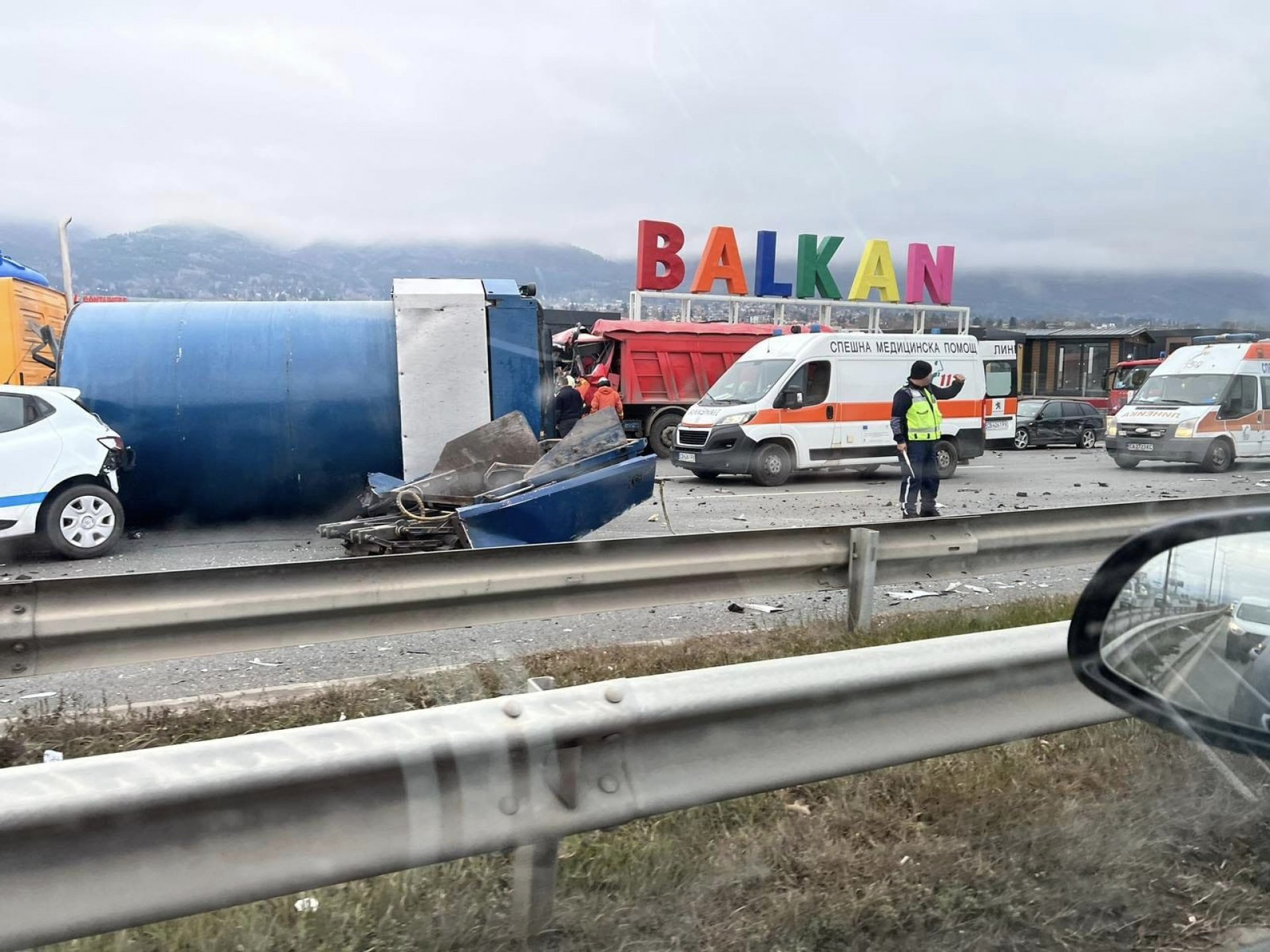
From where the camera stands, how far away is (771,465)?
49.3 ft

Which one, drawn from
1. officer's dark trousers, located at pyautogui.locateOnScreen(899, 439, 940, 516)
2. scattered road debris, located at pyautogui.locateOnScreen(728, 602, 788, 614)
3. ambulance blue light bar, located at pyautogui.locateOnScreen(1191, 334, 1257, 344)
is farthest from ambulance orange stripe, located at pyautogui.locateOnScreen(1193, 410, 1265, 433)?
scattered road debris, located at pyautogui.locateOnScreen(728, 602, 788, 614)

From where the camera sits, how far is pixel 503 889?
2504mm

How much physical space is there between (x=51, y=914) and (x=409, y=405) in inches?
351

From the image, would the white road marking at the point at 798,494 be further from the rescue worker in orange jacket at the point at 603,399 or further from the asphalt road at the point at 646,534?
the rescue worker in orange jacket at the point at 603,399

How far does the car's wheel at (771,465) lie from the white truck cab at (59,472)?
28.5 feet

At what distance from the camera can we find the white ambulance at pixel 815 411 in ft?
49.3

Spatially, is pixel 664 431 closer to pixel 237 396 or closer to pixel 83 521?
pixel 237 396

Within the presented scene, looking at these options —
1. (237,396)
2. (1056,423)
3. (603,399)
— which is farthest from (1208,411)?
(237,396)

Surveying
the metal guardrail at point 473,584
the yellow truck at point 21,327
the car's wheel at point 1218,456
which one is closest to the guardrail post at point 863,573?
the metal guardrail at point 473,584

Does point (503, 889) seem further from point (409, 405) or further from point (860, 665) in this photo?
point (409, 405)

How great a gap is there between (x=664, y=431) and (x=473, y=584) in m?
16.7

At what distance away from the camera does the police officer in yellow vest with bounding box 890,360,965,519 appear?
10.8 metres

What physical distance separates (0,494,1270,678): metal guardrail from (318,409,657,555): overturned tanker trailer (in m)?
3.51

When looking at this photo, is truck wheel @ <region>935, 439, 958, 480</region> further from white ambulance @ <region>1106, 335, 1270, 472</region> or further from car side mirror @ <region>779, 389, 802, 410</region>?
white ambulance @ <region>1106, 335, 1270, 472</region>
